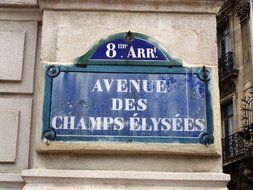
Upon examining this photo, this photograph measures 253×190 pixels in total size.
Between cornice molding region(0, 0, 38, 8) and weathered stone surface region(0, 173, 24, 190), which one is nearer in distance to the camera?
weathered stone surface region(0, 173, 24, 190)

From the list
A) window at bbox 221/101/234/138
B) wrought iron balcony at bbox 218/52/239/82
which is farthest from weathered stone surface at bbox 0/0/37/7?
wrought iron balcony at bbox 218/52/239/82

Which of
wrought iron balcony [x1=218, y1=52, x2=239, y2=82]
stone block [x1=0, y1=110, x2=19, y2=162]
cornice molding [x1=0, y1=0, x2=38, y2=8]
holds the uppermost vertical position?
wrought iron balcony [x1=218, y1=52, x2=239, y2=82]

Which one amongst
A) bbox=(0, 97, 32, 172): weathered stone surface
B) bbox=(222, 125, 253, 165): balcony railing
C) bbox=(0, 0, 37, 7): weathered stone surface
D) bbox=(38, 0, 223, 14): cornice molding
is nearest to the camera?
bbox=(0, 97, 32, 172): weathered stone surface

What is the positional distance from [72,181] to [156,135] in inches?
25.5

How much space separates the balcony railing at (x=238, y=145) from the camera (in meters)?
19.1

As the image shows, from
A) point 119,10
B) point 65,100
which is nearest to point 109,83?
point 65,100

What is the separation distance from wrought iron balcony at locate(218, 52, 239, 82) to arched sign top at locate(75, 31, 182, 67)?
1783 cm

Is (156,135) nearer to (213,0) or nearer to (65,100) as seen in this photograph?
(65,100)

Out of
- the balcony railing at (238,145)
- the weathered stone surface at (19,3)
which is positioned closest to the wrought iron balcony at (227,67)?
the balcony railing at (238,145)

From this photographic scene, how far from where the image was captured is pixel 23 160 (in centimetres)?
389

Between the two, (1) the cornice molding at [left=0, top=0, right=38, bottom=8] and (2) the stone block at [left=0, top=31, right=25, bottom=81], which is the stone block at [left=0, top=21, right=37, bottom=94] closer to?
(2) the stone block at [left=0, top=31, right=25, bottom=81]

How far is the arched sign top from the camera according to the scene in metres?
3.89

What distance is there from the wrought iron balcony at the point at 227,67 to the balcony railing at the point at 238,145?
265cm

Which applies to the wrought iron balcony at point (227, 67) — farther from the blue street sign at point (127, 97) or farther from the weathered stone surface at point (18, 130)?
the weathered stone surface at point (18, 130)
